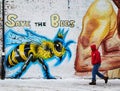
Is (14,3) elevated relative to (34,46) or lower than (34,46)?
elevated

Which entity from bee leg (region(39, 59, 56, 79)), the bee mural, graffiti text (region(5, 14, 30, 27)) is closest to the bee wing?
the bee mural

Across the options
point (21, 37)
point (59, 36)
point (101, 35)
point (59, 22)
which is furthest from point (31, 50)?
point (101, 35)

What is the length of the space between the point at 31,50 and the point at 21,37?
0.70m

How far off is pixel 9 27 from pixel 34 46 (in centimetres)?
133

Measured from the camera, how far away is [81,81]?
17.0 meters

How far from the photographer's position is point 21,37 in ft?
57.4

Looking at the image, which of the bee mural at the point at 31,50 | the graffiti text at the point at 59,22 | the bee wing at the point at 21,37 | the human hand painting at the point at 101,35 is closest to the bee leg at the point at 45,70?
the bee mural at the point at 31,50

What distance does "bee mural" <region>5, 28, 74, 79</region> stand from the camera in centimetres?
1745

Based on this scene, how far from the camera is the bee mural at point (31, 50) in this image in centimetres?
1745

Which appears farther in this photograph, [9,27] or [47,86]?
[9,27]

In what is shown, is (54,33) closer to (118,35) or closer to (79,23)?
(79,23)

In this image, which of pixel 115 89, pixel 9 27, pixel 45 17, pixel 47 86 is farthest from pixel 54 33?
pixel 115 89

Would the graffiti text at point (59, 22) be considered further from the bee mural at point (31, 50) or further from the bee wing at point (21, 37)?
the bee wing at point (21, 37)

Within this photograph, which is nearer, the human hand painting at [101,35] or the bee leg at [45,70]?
the bee leg at [45,70]
